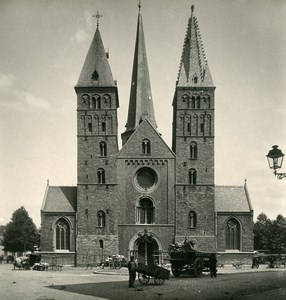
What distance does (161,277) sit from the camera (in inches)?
852

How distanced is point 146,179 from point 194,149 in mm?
5709

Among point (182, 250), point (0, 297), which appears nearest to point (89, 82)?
point (182, 250)

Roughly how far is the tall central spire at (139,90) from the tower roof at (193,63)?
8147mm

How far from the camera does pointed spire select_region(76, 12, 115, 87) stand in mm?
48188

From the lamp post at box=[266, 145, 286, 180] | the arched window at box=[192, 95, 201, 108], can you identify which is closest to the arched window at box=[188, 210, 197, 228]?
the arched window at box=[192, 95, 201, 108]

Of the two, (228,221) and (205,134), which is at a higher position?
(205,134)

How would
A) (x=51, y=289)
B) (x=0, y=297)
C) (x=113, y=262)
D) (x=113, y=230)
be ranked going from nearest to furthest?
(x=0, y=297)
(x=51, y=289)
(x=113, y=262)
(x=113, y=230)

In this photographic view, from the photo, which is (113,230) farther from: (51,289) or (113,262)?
(51,289)

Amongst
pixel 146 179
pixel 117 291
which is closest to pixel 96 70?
pixel 146 179

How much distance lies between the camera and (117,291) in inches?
759

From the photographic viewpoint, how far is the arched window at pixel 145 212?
46156mm

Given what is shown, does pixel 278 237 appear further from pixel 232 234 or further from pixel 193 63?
pixel 193 63

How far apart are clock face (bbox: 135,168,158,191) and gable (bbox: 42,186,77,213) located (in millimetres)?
7194

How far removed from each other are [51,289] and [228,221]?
30.8 meters
